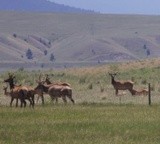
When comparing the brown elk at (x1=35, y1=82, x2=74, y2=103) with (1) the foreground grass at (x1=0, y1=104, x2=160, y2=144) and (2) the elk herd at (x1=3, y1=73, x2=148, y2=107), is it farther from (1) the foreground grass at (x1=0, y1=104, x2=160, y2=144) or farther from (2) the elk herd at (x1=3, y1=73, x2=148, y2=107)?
(1) the foreground grass at (x1=0, y1=104, x2=160, y2=144)

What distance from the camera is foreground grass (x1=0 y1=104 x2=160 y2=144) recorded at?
59.3ft

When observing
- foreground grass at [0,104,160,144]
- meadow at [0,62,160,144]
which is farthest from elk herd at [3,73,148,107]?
foreground grass at [0,104,160,144]

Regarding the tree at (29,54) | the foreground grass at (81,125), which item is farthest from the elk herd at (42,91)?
the tree at (29,54)

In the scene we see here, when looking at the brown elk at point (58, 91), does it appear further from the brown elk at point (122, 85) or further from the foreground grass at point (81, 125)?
the brown elk at point (122, 85)

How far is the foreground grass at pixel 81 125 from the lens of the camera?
1807cm

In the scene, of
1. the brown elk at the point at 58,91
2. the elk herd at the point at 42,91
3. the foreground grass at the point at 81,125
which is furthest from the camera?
the brown elk at the point at 58,91

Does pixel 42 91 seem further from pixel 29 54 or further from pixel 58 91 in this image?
pixel 29 54

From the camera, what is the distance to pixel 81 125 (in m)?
21.2

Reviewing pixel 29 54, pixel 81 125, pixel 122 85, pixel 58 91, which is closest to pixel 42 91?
pixel 58 91

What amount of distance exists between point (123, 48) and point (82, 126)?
158 metres

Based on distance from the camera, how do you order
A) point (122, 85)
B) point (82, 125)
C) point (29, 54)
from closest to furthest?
1. point (82, 125)
2. point (122, 85)
3. point (29, 54)

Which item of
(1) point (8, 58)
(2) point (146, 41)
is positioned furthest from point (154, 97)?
(2) point (146, 41)

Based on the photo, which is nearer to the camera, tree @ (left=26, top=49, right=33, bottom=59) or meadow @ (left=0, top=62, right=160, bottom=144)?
meadow @ (left=0, top=62, right=160, bottom=144)

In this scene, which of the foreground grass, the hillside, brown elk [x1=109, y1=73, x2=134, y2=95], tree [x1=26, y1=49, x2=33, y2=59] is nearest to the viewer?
the foreground grass
